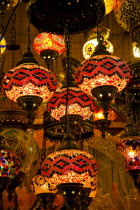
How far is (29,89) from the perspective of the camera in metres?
2.21

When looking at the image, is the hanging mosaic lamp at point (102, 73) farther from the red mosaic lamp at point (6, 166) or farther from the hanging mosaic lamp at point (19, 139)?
the hanging mosaic lamp at point (19, 139)

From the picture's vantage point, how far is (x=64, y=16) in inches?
85.7

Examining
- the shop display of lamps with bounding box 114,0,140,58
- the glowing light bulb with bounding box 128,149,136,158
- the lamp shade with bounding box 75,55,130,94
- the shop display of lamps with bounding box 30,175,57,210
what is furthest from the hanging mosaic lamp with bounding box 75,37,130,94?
the shop display of lamps with bounding box 30,175,57,210

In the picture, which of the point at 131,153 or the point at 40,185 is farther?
the point at 40,185

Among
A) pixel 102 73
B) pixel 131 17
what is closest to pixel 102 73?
pixel 102 73

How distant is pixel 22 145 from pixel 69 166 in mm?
1059

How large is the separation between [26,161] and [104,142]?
2.76 metres

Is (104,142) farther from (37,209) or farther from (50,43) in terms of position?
(50,43)

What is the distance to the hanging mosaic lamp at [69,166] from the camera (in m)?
2.27

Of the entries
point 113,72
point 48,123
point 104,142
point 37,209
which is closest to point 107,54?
point 113,72

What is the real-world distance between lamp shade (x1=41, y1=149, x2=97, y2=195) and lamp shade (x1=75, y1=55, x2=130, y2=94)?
1.36 feet

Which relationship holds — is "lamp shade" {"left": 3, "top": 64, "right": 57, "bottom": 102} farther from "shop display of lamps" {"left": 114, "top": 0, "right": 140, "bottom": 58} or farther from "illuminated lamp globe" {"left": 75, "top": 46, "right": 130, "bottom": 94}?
"shop display of lamps" {"left": 114, "top": 0, "right": 140, "bottom": 58}

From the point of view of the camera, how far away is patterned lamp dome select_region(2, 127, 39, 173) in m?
3.20

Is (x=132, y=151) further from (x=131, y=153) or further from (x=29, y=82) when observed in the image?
(x=29, y=82)
